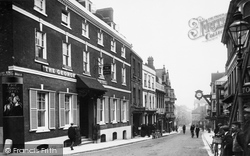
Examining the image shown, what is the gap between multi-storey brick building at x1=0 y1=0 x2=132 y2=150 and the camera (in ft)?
46.0

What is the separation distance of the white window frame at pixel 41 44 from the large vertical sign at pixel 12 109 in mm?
2297

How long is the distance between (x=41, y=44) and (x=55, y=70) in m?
1.90

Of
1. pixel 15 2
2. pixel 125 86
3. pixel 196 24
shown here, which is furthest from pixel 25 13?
pixel 125 86

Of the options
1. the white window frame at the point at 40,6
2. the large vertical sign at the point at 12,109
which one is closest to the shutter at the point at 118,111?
the white window frame at the point at 40,6

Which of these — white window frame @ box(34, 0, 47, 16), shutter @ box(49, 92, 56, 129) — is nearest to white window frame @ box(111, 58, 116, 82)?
shutter @ box(49, 92, 56, 129)

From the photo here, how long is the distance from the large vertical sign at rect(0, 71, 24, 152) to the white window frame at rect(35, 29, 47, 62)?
2.30 m

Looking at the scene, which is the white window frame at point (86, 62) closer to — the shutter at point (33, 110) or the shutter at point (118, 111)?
the shutter at point (33, 110)

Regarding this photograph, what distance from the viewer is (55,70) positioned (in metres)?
17.5

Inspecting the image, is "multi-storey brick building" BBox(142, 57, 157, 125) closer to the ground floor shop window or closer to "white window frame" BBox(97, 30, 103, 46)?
"white window frame" BBox(97, 30, 103, 46)

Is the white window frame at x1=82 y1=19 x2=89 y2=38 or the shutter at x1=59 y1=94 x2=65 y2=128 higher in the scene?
the white window frame at x1=82 y1=19 x2=89 y2=38

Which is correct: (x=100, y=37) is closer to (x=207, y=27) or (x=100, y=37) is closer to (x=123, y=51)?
(x=123, y=51)

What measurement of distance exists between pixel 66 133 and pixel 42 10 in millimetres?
7724

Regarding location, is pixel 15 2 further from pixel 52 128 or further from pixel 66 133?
pixel 66 133

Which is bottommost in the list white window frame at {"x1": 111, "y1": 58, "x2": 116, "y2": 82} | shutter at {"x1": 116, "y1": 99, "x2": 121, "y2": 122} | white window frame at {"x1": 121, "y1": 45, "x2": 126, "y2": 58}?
shutter at {"x1": 116, "y1": 99, "x2": 121, "y2": 122}
